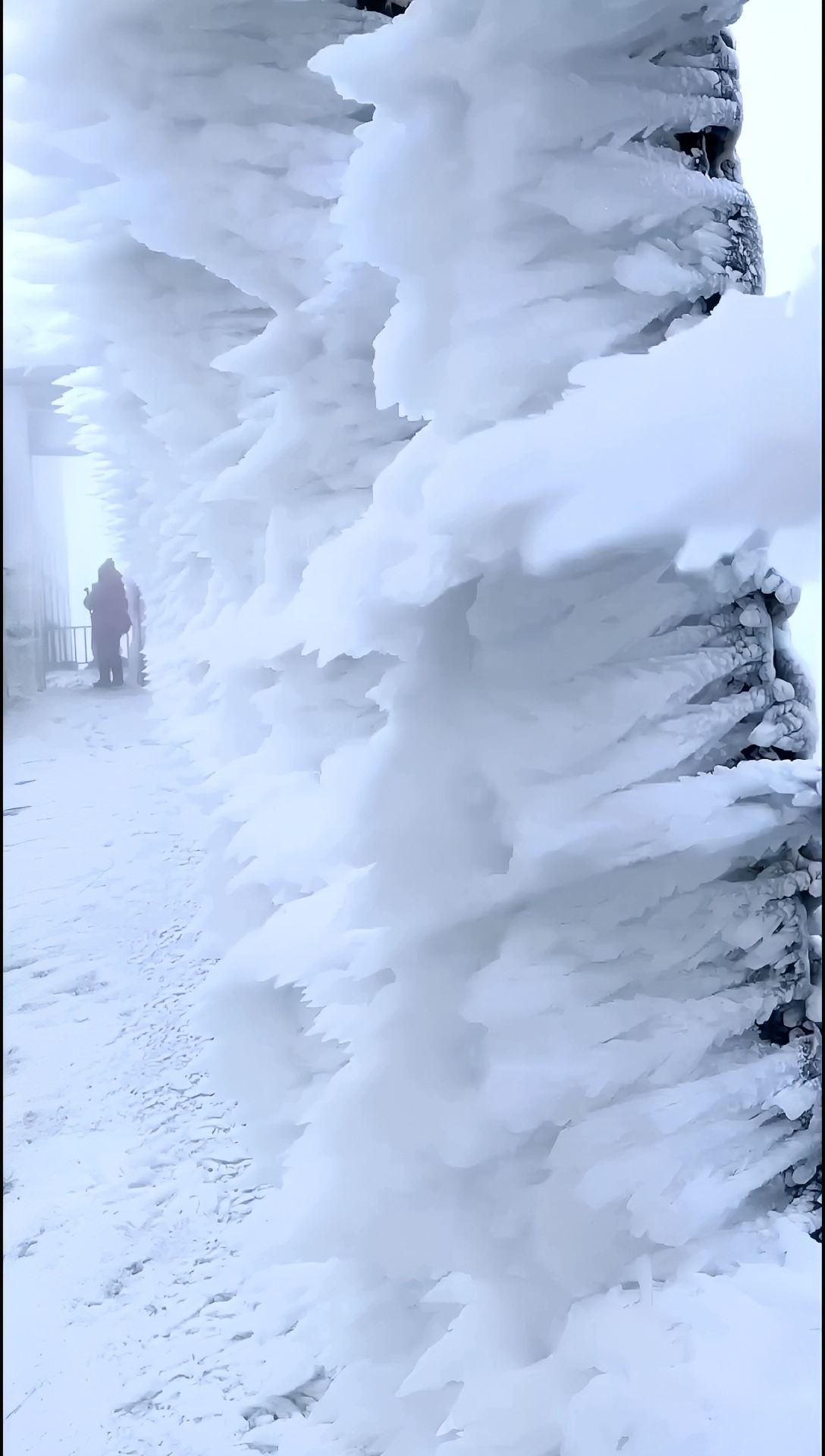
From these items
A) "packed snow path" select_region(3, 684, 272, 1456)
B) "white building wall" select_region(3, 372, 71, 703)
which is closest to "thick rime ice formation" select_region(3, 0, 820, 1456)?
"packed snow path" select_region(3, 684, 272, 1456)

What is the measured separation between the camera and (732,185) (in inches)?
12.2

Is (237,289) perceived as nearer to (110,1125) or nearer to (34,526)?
(34,526)

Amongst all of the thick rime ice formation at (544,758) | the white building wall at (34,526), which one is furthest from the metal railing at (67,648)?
the thick rime ice formation at (544,758)

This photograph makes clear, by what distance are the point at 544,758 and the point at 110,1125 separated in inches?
21.7

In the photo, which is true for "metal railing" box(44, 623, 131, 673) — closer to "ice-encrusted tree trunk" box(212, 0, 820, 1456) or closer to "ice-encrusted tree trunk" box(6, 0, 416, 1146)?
"ice-encrusted tree trunk" box(6, 0, 416, 1146)

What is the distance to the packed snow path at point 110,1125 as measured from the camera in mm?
495

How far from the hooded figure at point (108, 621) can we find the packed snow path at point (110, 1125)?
0.06 ft

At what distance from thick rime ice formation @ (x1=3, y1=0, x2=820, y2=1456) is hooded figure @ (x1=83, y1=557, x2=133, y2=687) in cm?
30

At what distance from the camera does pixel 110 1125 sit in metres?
0.73

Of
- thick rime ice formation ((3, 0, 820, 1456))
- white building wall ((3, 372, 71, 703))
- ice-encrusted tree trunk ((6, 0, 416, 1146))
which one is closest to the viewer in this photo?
thick rime ice formation ((3, 0, 820, 1456))

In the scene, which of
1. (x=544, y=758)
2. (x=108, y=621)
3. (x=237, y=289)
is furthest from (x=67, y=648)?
(x=544, y=758)

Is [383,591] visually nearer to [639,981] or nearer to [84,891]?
[639,981]

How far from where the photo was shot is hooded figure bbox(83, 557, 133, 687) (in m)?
0.68

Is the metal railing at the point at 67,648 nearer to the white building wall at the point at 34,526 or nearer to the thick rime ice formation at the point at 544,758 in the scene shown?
the white building wall at the point at 34,526
